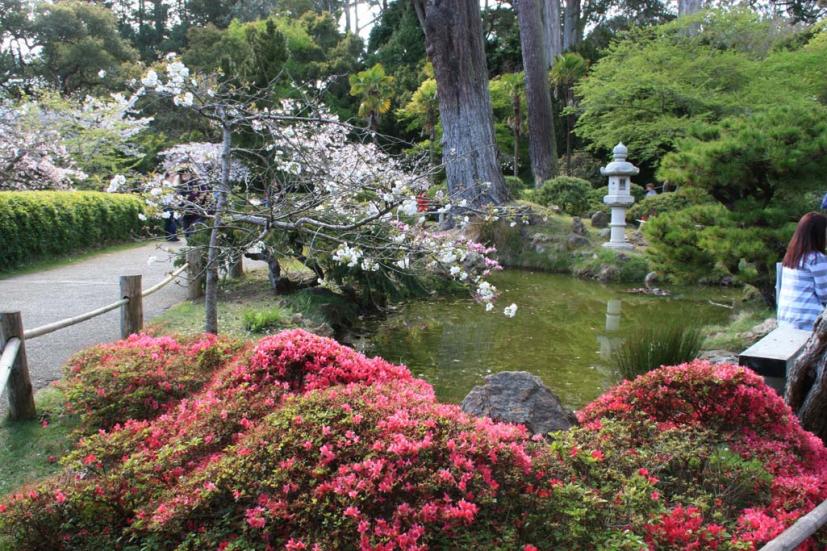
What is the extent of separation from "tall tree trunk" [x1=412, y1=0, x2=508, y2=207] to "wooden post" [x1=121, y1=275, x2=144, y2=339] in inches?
268

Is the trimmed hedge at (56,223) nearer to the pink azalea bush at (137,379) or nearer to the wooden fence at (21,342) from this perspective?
the wooden fence at (21,342)

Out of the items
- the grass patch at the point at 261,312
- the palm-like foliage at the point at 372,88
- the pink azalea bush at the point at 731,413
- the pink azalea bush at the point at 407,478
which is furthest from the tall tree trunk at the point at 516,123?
the pink azalea bush at the point at 407,478

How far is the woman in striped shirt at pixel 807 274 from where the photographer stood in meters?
4.28

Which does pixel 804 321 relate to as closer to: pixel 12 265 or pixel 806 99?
pixel 12 265

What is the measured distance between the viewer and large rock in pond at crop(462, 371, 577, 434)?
294 centimetres

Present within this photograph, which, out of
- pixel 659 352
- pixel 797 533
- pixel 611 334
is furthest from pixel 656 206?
pixel 797 533

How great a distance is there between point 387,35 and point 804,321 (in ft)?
85.7

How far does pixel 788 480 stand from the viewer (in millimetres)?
2408

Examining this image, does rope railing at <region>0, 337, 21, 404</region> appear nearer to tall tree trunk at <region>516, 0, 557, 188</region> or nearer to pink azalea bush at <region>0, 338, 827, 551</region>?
pink azalea bush at <region>0, 338, 827, 551</region>

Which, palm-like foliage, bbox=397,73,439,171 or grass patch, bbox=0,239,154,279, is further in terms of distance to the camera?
palm-like foliage, bbox=397,73,439,171

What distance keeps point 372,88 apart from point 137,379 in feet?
66.7

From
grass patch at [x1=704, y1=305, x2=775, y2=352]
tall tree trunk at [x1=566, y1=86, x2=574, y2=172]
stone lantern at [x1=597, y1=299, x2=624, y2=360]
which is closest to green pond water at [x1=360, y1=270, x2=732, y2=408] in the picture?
stone lantern at [x1=597, y1=299, x2=624, y2=360]

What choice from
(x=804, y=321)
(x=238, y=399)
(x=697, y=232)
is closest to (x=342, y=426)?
(x=238, y=399)

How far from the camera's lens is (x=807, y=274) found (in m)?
4.32
